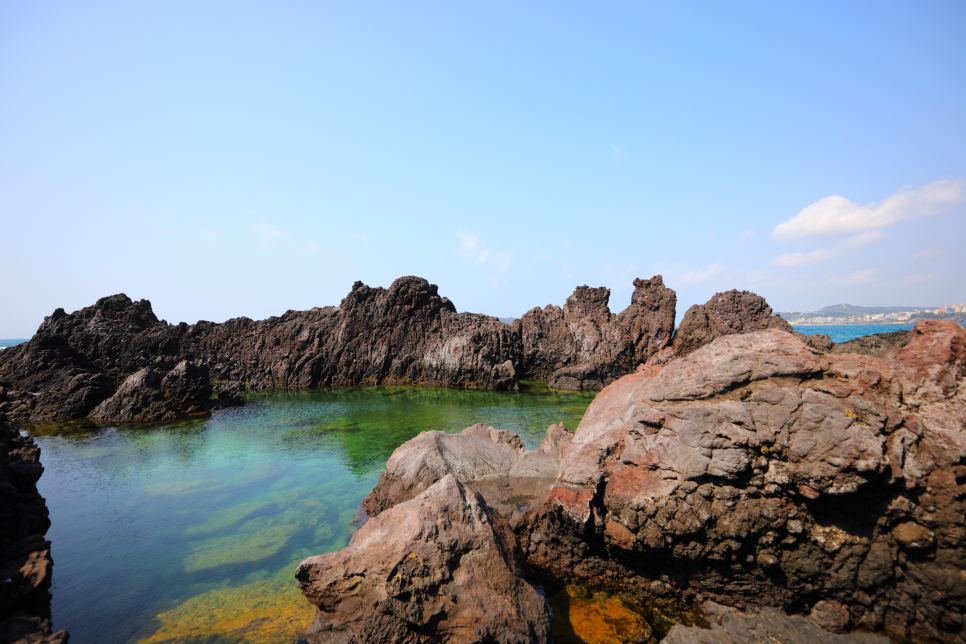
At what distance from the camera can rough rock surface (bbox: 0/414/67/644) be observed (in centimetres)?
611

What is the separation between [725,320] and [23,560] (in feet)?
137

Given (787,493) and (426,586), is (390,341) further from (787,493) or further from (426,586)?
(787,493)

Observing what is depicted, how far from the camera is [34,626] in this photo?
621 centimetres

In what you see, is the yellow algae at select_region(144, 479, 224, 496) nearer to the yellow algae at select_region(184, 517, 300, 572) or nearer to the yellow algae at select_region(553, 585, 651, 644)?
the yellow algae at select_region(184, 517, 300, 572)

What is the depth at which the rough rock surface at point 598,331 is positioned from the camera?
39.3 metres

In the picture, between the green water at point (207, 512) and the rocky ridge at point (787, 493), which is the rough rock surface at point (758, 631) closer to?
the rocky ridge at point (787, 493)

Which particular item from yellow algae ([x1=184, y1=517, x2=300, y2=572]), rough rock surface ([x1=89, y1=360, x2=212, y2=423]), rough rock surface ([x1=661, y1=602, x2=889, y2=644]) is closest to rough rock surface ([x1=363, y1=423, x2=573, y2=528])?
yellow algae ([x1=184, y1=517, x2=300, y2=572])

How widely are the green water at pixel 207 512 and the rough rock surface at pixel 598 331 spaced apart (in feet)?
48.1

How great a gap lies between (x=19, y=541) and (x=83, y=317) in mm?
45979

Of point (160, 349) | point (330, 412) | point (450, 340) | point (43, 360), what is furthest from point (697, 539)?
point (160, 349)

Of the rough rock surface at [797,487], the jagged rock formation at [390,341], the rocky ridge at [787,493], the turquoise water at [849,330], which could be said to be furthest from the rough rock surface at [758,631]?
the turquoise water at [849,330]

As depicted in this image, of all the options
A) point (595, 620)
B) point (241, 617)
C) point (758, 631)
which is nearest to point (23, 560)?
point (241, 617)

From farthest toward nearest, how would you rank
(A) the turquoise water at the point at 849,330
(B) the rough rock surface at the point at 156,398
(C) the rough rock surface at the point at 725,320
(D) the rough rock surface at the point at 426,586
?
(A) the turquoise water at the point at 849,330, (C) the rough rock surface at the point at 725,320, (B) the rough rock surface at the point at 156,398, (D) the rough rock surface at the point at 426,586

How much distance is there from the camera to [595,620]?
688 centimetres
